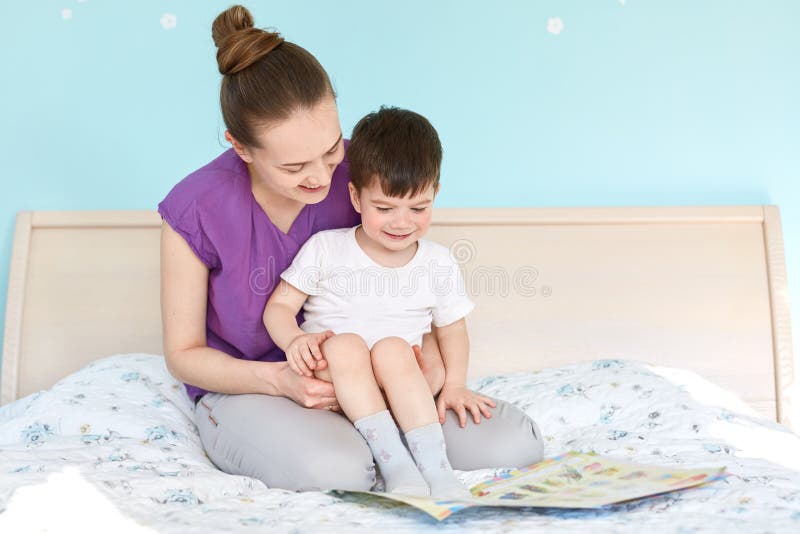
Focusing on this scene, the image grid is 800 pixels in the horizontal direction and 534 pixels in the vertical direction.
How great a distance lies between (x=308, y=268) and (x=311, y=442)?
0.36 meters

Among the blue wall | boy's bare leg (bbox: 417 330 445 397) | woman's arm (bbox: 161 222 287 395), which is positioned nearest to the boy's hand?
woman's arm (bbox: 161 222 287 395)

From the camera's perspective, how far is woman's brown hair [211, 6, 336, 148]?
52.1 inches

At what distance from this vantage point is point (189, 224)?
1.44 m

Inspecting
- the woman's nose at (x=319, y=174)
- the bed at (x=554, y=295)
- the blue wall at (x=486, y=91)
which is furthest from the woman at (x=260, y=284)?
the blue wall at (x=486, y=91)

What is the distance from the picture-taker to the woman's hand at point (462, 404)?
139cm

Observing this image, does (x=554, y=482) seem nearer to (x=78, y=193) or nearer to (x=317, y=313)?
(x=317, y=313)

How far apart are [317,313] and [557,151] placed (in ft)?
3.10

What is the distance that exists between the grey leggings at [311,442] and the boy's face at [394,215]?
32 cm

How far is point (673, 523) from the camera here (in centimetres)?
96

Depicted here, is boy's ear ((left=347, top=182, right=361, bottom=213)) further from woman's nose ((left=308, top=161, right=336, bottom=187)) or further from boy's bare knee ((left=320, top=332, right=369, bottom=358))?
boy's bare knee ((left=320, top=332, right=369, bottom=358))

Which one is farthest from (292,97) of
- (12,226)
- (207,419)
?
(12,226)

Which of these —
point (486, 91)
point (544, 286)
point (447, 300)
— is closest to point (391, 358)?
point (447, 300)

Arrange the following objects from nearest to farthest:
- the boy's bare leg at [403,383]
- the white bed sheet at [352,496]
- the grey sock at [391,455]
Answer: the white bed sheet at [352,496] < the grey sock at [391,455] < the boy's bare leg at [403,383]

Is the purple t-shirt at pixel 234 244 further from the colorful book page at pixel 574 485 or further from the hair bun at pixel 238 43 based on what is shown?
the colorful book page at pixel 574 485
